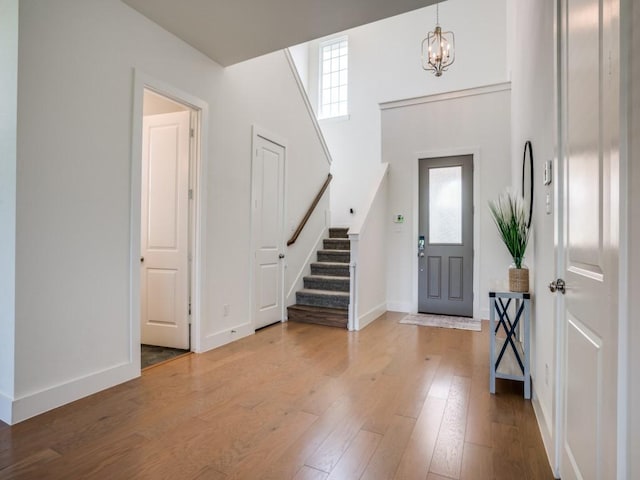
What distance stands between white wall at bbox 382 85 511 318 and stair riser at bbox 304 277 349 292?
82cm

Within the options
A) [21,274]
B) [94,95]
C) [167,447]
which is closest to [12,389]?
[21,274]

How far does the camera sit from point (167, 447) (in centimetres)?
180

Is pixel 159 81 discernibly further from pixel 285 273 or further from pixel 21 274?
pixel 285 273

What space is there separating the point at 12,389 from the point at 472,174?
5.08 m

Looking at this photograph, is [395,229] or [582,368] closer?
[582,368]

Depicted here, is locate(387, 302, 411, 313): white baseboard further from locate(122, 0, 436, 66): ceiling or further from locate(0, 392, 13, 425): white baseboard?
locate(0, 392, 13, 425): white baseboard

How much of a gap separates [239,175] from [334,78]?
15.3ft

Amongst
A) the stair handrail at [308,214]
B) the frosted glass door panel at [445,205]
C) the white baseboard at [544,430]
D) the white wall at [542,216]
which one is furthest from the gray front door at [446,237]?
the white baseboard at [544,430]

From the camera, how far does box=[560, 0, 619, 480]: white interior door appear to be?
99cm

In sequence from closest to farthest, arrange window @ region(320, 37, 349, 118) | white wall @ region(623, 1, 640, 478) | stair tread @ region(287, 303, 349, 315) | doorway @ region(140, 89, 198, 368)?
white wall @ region(623, 1, 640, 478)
doorway @ region(140, 89, 198, 368)
stair tread @ region(287, 303, 349, 315)
window @ region(320, 37, 349, 118)

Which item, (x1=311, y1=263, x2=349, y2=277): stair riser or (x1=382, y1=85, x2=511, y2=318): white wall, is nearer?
(x1=382, y1=85, x2=511, y2=318): white wall

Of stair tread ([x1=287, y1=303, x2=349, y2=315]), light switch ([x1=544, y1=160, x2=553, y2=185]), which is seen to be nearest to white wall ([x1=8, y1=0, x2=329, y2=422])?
stair tread ([x1=287, y1=303, x2=349, y2=315])

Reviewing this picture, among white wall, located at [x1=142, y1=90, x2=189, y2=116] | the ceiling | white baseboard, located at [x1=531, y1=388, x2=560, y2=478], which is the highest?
the ceiling

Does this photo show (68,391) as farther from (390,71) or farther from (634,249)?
(390,71)
